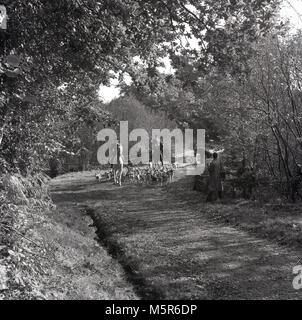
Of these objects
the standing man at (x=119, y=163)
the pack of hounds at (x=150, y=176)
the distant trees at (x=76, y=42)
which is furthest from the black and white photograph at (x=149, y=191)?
the standing man at (x=119, y=163)

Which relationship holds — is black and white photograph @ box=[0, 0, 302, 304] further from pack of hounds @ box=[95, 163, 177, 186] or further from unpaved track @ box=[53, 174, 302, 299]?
pack of hounds @ box=[95, 163, 177, 186]

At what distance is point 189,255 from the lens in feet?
32.4

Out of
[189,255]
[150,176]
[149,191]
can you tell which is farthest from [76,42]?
[150,176]

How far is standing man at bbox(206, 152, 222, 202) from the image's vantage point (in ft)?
53.5

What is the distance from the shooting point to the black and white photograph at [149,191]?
7711mm

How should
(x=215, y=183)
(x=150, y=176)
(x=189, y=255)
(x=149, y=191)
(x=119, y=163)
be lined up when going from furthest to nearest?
(x=150, y=176) < (x=119, y=163) < (x=149, y=191) < (x=215, y=183) < (x=189, y=255)

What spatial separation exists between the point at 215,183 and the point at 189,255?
6.71m

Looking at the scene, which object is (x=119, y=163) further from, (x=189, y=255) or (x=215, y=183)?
A: (x=189, y=255)

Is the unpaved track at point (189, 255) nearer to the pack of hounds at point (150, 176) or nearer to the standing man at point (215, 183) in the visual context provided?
the standing man at point (215, 183)

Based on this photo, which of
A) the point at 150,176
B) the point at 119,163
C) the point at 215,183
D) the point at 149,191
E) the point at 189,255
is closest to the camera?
the point at 189,255

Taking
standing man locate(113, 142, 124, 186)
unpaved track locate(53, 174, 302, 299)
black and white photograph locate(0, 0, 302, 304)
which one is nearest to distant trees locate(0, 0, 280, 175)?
black and white photograph locate(0, 0, 302, 304)

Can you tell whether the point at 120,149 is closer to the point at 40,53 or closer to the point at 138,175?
the point at 138,175

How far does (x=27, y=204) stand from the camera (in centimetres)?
926
